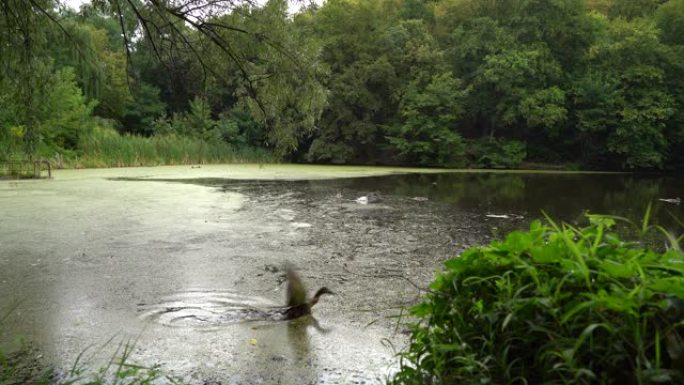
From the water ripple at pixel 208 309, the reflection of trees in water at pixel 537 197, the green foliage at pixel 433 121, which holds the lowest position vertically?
the water ripple at pixel 208 309

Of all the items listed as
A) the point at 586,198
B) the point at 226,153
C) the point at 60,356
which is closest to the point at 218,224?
the point at 60,356

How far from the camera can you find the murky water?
243cm

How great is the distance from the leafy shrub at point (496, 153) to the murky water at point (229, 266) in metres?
11.1

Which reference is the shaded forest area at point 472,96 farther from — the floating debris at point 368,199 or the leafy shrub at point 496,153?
the floating debris at point 368,199

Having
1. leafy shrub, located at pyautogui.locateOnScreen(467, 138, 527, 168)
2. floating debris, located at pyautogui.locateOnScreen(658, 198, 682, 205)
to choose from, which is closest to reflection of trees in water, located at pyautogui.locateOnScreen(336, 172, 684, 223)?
floating debris, located at pyautogui.locateOnScreen(658, 198, 682, 205)

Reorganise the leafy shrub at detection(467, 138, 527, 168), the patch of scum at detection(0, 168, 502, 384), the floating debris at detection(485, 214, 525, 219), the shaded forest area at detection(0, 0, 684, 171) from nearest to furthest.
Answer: the patch of scum at detection(0, 168, 502, 384)
the floating debris at detection(485, 214, 525, 219)
the shaded forest area at detection(0, 0, 684, 171)
the leafy shrub at detection(467, 138, 527, 168)

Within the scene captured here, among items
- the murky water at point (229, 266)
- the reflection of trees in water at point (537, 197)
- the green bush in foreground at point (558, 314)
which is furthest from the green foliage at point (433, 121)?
the green bush in foreground at point (558, 314)

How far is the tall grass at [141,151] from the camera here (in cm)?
1414

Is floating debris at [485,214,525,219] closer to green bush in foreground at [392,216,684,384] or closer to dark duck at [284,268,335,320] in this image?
dark duck at [284,268,335,320]

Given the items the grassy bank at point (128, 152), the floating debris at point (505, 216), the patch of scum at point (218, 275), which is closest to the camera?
the patch of scum at point (218, 275)

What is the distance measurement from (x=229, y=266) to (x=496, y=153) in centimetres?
1793

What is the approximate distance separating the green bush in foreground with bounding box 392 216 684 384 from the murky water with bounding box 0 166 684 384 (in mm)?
224

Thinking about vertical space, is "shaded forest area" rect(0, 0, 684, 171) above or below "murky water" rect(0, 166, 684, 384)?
above

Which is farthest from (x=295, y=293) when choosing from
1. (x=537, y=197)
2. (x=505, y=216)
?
(x=537, y=197)
